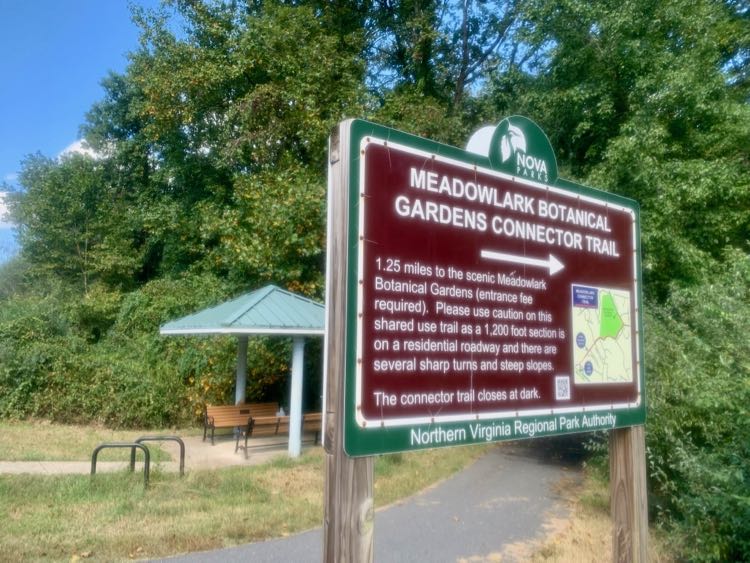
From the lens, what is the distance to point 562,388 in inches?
121

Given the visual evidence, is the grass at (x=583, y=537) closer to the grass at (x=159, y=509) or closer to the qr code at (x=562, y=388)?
the grass at (x=159, y=509)

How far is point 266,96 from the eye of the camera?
18219 millimetres

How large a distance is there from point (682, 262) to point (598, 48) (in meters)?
4.90

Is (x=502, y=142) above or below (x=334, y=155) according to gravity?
above

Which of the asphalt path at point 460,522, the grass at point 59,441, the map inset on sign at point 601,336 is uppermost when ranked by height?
the map inset on sign at point 601,336

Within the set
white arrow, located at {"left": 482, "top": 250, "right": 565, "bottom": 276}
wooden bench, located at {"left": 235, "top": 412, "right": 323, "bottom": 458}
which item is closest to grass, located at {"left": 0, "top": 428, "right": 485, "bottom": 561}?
wooden bench, located at {"left": 235, "top": 412, "right": 323, "bottom": 458}

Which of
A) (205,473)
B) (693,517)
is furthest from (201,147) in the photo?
(693,517)

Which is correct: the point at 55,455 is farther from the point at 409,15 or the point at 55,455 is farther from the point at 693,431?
the point at 409,15

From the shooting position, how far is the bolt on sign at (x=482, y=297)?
2.35 meters

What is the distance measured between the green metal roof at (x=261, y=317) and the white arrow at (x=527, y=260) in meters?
8.69

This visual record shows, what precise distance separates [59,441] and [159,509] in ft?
21.1

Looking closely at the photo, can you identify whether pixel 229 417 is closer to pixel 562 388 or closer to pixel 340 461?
pixel 562 388

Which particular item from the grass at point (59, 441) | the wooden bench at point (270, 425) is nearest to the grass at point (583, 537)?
the wooden bench at point (270, 425)

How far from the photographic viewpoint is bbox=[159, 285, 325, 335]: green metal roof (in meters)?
11.5
